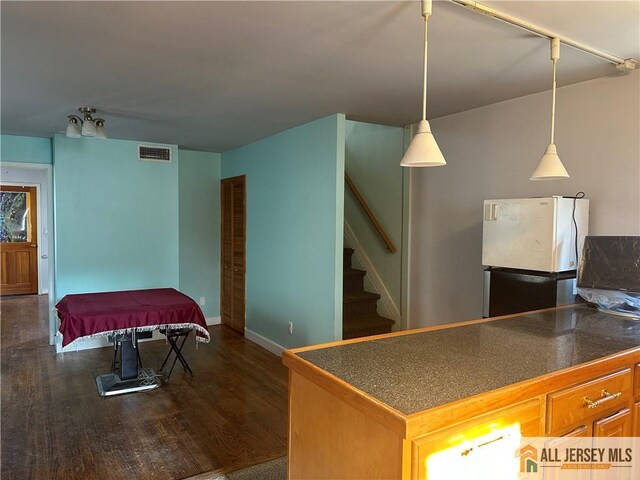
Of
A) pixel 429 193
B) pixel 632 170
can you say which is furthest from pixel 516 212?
pixel 429 193

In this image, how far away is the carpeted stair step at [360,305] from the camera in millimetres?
4492

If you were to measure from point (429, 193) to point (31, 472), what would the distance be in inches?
134

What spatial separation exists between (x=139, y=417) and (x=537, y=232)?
9.48ft

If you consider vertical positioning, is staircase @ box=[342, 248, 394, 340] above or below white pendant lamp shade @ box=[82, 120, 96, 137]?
below

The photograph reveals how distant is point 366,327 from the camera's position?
14.1ft

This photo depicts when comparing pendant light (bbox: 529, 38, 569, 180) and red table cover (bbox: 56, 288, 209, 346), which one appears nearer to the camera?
→ pendant light (bbox: 529, 38, 569, 180)

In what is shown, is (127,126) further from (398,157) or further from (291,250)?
(398,157)

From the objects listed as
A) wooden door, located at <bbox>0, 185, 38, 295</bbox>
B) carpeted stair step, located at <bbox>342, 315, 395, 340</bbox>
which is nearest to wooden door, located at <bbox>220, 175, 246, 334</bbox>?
carpeted stair step, located at <bbox>342, 315, 395, 340</bbox>

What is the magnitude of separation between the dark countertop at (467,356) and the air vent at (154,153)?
415 cm

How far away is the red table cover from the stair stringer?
A: 183 centimetres

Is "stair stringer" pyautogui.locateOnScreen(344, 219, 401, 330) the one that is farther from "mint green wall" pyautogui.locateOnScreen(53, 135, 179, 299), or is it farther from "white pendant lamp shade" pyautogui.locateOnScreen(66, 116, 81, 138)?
"white pendant lamp shade" pyautogui.locateOnScreen(66, 116, 81, 138)

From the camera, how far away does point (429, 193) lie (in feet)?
12.6

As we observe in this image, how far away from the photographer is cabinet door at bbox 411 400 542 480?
112cm

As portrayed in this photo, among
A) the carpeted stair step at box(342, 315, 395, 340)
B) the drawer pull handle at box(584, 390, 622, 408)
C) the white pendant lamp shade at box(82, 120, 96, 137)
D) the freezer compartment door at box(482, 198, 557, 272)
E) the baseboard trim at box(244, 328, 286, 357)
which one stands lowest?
the baseboard trim at box(244, 328, 286, 357)
